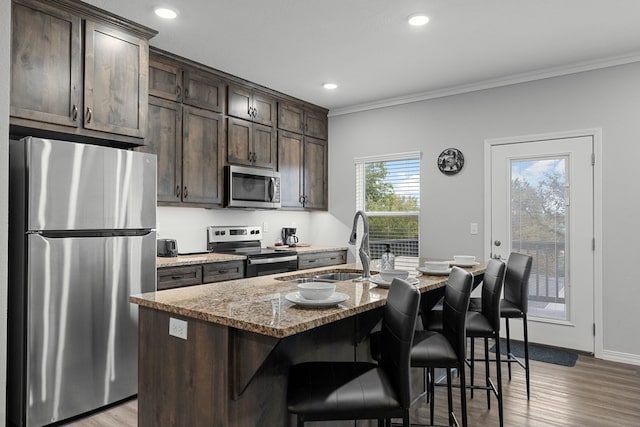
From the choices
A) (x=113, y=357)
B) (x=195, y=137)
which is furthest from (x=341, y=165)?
(x=113, y=357)

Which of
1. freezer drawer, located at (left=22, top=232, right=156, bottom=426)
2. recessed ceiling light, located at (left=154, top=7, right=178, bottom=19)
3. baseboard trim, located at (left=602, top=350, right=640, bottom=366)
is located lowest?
baseboard trim, located at (left=602, top=350, right=640, bottom=366)

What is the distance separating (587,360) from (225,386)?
353cm

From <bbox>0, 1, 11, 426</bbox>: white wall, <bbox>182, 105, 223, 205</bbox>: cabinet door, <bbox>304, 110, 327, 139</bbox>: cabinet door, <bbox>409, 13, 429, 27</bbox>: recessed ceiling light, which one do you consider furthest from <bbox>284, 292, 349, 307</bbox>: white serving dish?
<bbox>304, 110, 327, 139</bbox>: cabinet door

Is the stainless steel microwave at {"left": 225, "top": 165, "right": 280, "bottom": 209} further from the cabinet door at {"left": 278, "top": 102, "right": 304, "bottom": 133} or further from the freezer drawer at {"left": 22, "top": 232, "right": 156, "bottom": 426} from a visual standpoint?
the freezer drawer at {"left": 22, "top": 232, "right": 156, "bottom": 426}

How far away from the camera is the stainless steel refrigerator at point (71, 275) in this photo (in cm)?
243

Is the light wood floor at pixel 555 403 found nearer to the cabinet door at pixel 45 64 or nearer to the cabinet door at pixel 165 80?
the cabinet door at pixel 45 64

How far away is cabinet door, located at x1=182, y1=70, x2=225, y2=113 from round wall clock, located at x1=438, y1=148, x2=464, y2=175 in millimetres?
2399

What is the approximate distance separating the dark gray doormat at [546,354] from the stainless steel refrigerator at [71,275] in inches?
126

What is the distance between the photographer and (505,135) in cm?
429

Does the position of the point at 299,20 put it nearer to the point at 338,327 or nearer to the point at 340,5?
the point at 340,5

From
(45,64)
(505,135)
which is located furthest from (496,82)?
(45,64)

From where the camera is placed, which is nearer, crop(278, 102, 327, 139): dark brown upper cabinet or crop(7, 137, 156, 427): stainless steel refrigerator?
crop(7, 137, 156, 427): stainless steel refrigerator

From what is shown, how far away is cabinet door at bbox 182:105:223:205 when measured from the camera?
12.6 feet

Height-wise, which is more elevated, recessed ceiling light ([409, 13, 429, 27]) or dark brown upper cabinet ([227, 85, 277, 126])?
recessed ceiling light ([409, 13, 429, 27])
